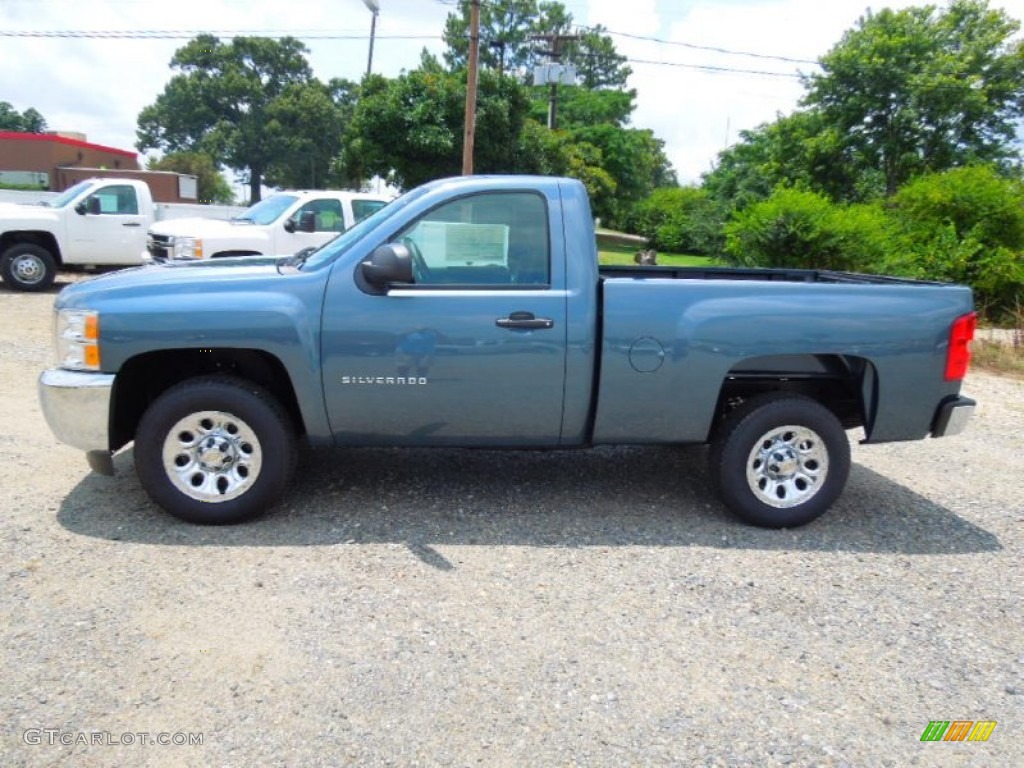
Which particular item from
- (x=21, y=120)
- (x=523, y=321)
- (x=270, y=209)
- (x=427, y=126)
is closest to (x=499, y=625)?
(x=523, y=321)

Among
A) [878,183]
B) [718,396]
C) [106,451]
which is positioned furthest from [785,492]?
[878,183]

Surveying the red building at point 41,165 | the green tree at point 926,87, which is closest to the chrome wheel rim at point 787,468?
the green tree at point 926,87

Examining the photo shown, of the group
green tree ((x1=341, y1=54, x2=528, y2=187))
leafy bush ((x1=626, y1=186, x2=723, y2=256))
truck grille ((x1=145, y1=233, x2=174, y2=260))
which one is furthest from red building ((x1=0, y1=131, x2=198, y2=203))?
truck grille ((x1=145, y1=233, x2=174, y2=260))

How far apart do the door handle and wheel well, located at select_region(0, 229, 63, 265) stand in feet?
39.7

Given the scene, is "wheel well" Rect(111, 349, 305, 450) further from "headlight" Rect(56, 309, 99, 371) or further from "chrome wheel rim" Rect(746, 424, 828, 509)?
"chrome wheel rim" Rect(746, 424, 828, 509)

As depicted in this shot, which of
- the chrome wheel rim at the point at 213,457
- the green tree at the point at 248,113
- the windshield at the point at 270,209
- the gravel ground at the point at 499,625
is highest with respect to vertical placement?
the green tree at the point at 248,113

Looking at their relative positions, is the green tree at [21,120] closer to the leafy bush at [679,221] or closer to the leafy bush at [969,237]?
the leafy bush at [679,221]

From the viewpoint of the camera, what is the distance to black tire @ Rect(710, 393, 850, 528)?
4516 millimetres

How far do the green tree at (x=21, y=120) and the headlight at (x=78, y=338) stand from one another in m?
112

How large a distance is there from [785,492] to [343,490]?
264 cm

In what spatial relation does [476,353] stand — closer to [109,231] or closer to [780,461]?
[780,461]

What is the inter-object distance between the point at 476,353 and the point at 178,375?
1770mm

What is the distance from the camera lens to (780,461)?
459 cm

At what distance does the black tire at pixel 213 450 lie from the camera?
4.25m
